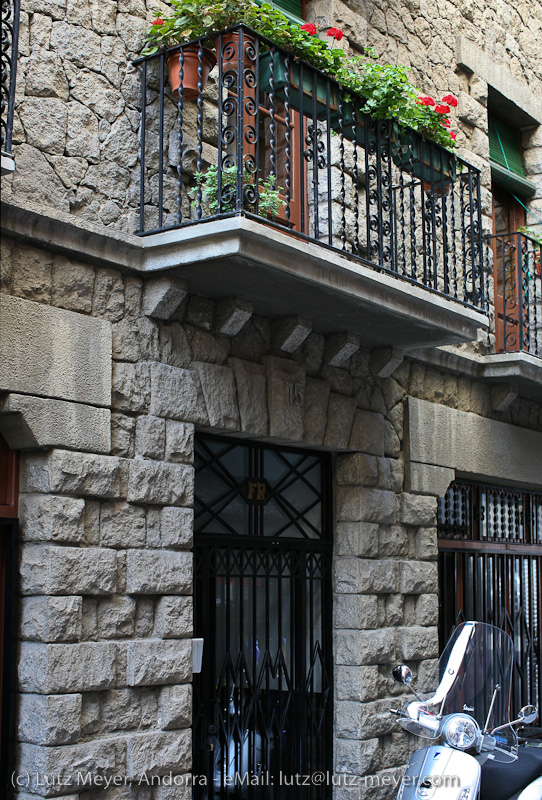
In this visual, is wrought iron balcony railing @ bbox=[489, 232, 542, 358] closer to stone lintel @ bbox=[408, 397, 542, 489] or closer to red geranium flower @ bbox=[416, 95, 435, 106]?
stone lintel @ bbox=[408, 397, 542, 489]

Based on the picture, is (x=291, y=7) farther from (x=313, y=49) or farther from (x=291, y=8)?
(x=313, y=49)

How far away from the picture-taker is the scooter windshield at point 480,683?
5508mm

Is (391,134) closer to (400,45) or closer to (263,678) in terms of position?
(400,45)

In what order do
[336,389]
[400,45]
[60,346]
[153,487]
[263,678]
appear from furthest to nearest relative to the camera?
1. [400,45]
2. [336,389]
3. [263,678]
4. [153,487]
5. [60,346]

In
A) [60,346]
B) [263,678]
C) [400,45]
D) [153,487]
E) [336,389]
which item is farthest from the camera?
[400,45]

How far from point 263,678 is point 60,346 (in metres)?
2.94

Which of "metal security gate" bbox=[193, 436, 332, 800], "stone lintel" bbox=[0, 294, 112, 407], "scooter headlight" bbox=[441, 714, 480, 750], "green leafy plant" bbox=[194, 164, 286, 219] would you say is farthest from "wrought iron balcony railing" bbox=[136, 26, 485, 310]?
"scooter headlight" bbox=[441, 714, 480, 750]

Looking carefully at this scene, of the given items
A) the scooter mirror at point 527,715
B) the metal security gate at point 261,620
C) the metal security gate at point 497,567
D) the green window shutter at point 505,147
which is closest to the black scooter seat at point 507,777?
the scooter mirror at point 527,715

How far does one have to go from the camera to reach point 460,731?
5.23 m

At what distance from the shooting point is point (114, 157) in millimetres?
5973

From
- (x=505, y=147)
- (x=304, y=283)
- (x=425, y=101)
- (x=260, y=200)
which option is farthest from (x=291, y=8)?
(x=505, y=147)

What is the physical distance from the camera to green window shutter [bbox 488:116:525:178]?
10688mm

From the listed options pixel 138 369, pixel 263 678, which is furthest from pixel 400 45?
pixel 263 678

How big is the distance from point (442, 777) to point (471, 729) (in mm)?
294
